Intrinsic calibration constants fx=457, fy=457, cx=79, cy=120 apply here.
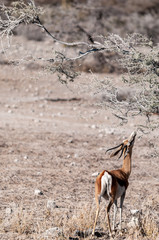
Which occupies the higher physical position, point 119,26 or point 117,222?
point 117,222

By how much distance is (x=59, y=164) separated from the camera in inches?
349

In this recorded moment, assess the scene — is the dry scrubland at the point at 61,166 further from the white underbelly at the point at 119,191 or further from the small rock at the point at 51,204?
the white underbelly at the point at 119,191

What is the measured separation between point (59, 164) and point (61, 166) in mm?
142

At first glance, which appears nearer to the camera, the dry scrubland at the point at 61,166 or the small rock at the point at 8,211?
the dry scrubland at the point at 61,166

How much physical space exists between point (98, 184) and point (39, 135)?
638cm

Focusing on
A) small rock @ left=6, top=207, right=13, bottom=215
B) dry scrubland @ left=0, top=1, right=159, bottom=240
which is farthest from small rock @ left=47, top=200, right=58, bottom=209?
small rock @ left=6, top=207, right=13, bottom=215

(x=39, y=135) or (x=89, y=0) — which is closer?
(x=39, y=135)

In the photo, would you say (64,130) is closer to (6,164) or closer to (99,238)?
(6,164)

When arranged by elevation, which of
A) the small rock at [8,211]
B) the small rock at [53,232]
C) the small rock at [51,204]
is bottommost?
the small rock at [51,204]

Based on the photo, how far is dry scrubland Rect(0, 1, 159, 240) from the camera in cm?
549

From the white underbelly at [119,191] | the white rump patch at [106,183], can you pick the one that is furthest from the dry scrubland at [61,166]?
the white rump patch at [106,183]

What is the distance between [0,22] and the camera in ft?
20.4

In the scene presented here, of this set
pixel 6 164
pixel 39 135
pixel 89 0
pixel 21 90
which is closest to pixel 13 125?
pixel 39 135

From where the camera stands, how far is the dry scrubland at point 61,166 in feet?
18.0
